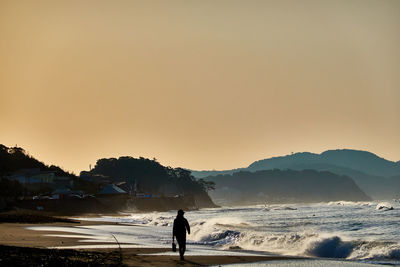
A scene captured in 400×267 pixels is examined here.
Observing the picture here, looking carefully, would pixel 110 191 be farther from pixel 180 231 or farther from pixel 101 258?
pixel 101 258

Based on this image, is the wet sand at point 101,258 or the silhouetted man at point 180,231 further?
the silhouetted man at point 180,231

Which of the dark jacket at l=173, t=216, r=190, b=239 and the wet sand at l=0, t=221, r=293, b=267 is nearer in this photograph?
the wet sand at l=0, t=221, r=293, b=267

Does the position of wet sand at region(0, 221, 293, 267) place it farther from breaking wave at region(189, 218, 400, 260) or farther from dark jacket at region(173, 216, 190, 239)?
breaking wave at region(189, 218, 400, 260)

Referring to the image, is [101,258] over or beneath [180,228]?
beneath

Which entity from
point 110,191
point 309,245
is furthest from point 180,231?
point 110,191

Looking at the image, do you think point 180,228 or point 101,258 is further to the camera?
point 180,228

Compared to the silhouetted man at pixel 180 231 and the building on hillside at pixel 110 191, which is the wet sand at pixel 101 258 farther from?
the building on hillside at pixel 110 191

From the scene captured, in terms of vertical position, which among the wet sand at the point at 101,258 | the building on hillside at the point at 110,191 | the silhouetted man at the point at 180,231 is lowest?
the wet sand at the point at 101,258

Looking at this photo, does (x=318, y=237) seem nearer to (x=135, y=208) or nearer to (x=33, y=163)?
(x=135, y=208)

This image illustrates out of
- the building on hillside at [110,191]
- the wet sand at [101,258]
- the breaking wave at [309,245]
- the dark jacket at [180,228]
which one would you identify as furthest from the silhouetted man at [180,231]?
the building on hillside at [110,191]

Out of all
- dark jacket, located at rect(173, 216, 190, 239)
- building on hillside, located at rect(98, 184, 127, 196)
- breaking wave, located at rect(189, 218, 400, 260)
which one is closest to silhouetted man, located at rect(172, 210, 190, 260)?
dark jacket, located at rect(173, 216, 190, 239)

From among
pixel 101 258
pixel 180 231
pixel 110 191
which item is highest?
pixel 110 191

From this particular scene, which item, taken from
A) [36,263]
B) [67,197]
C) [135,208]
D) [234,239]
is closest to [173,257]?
[36,263]

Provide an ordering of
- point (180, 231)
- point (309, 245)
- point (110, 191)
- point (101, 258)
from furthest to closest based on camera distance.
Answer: point (110, 191)
point (309, 245)
point (180, 231)
point (101, 258)
